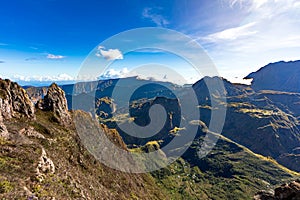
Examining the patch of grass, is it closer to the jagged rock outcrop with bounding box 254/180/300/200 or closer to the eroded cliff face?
the eroded cliff face

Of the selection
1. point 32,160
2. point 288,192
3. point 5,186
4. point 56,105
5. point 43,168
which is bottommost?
point 288,192

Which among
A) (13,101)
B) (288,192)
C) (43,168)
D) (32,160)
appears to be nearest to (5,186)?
(32,160)

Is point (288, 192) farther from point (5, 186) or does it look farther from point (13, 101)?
point (13, 101)

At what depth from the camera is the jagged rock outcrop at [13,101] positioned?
275ft

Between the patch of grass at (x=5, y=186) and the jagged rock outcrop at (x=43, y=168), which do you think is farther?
the jagged rock outcrop at (x=43, y=168)

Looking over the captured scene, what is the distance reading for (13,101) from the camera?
93.9 meters

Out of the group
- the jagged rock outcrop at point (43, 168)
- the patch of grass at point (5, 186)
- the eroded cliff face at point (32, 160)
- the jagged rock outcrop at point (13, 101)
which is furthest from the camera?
the jagged rock outcrop at point (13, 101)

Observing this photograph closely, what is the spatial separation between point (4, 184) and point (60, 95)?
116 metres

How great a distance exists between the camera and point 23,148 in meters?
51.2

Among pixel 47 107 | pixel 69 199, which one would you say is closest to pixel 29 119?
pixel 47 107

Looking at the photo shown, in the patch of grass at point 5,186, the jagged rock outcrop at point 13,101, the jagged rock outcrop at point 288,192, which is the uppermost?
the jagged rock outcrop at point 13,101

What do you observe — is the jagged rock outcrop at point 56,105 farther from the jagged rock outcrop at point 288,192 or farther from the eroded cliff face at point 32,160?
the jagged rock outcrop at point 288,192

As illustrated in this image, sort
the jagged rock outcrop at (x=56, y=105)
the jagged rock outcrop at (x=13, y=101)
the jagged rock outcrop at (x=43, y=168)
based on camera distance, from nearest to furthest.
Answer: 1. the jagged rock outcrop at (x=43, y=168)
2. the jagged rock outcrop at (x=13, y=101)
3. the jagged rock outcrop at (x=56, y=105)

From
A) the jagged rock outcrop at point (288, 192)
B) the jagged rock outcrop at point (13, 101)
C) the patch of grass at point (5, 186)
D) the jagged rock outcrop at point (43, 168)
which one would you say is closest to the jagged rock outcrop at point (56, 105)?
the jagged rock outcrop at point (13, 101)
